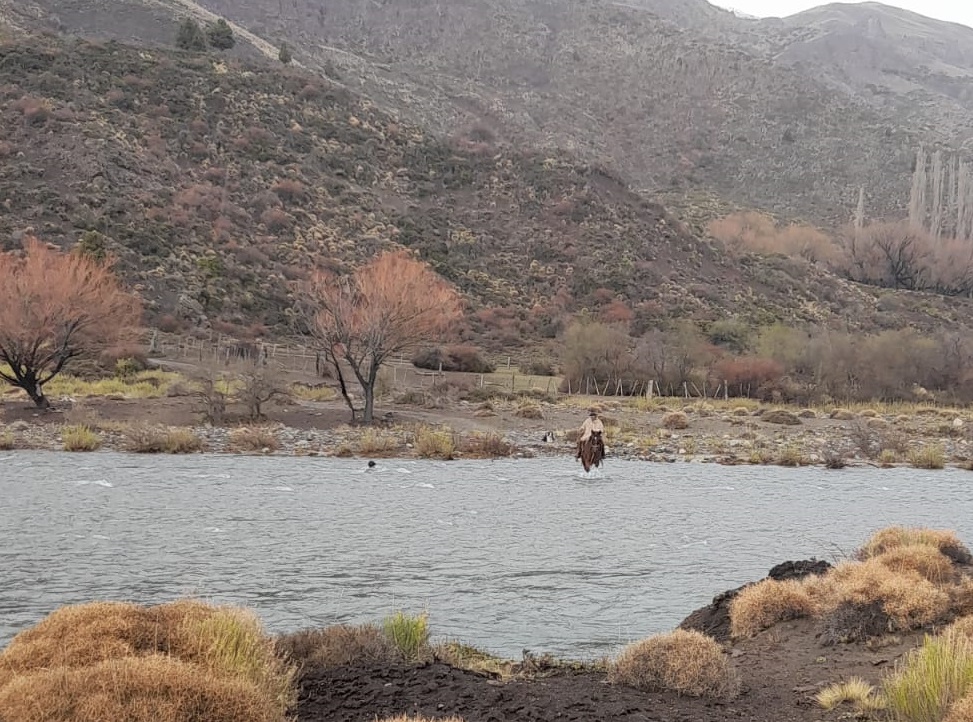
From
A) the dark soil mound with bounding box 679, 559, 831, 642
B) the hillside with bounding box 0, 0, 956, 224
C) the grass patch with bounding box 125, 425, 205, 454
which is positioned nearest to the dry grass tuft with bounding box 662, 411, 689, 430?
the grass patch with bounding box 125, 425, 205, 454

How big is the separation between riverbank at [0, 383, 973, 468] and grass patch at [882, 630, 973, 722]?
2167 centimetres

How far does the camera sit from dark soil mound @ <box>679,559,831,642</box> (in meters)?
10.5

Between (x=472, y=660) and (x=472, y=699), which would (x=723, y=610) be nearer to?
(x=472, y=660)

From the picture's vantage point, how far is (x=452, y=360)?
164 ft

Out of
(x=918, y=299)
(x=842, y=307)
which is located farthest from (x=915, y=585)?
(x=918, y=299)

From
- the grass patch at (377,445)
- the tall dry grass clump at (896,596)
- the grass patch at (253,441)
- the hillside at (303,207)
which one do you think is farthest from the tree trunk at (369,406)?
the tall dry grass clump at (896,596)

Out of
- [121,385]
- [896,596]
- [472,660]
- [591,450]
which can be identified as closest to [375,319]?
[591,450]

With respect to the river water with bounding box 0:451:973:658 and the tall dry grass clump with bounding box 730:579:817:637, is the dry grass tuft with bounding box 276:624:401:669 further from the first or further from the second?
the tall dry grass clump with bounding box 730:579:817:637

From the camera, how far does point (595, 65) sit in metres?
133

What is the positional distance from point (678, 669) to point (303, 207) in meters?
62.3

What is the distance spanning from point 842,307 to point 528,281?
77.9ft

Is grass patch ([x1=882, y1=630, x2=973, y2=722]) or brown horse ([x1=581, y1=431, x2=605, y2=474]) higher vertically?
grass patch ([x1=882, y1=630, x2=973, y2=722])

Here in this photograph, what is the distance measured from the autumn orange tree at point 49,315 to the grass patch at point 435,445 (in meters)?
13.0

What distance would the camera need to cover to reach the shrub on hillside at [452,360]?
4956 cm
